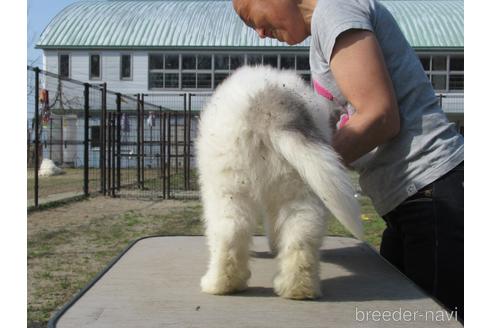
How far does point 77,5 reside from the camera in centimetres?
2445

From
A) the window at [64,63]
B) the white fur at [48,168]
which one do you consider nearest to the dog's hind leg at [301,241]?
the white fur at [48,168]

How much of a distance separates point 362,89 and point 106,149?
10.2 m

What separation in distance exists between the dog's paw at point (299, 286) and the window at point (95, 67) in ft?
68.6

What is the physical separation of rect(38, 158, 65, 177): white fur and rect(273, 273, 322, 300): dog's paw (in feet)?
50.7

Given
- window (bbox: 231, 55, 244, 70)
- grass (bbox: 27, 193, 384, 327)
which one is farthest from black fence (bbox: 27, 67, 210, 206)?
window (bbox: 231, 55, 244, 70)

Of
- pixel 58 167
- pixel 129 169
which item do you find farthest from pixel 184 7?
pixel 129 169

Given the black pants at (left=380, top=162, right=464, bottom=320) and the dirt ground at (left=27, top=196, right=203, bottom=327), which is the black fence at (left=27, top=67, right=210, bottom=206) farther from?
the black pants at (left=380, top=162, right=464, bottom=320)

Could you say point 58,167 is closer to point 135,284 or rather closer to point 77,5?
point 77,5

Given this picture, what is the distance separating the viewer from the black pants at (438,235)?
1832 mm

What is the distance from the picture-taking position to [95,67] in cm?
2155

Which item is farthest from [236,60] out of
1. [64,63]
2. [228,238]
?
[228,238]

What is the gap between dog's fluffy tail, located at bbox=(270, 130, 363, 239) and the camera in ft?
5.13

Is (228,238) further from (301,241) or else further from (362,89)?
(362,89)

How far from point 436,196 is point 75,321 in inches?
48.6
